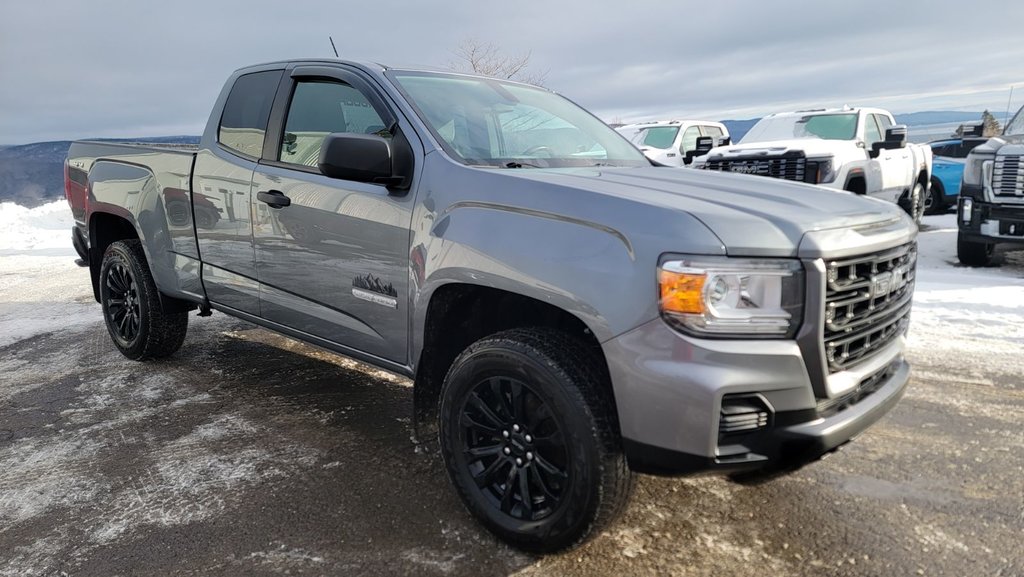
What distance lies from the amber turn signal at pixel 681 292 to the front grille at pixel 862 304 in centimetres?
41

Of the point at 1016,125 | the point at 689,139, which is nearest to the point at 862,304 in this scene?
the point at 1016,125

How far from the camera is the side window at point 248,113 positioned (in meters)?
3.84

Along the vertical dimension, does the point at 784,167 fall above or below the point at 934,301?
above

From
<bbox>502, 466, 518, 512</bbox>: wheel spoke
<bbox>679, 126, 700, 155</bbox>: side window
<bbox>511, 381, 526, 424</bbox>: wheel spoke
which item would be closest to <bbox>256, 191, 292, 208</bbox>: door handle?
<bbox>511, 381, 526, 424</bbox>: wheel spoke

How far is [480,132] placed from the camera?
126 inches

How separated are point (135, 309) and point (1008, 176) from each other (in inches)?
325

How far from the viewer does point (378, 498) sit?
3047 mm

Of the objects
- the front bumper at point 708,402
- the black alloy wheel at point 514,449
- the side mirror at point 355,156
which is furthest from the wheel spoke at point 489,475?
the side mirror at point 355,156

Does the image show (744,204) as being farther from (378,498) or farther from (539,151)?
(378,498)

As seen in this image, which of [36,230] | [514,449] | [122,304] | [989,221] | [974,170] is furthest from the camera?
[36,230]

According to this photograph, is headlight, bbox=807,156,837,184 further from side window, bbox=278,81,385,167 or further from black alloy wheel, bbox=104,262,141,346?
black alloy wheel, bbox=104,262,141,346

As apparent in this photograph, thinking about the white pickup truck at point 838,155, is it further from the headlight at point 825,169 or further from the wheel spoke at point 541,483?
the wheel spoke at point 541,483

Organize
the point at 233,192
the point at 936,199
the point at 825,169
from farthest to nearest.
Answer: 1. the point at 936,199
2. the point at 825,169
3. the point at 233,192

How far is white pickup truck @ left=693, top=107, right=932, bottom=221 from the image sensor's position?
8.72m
